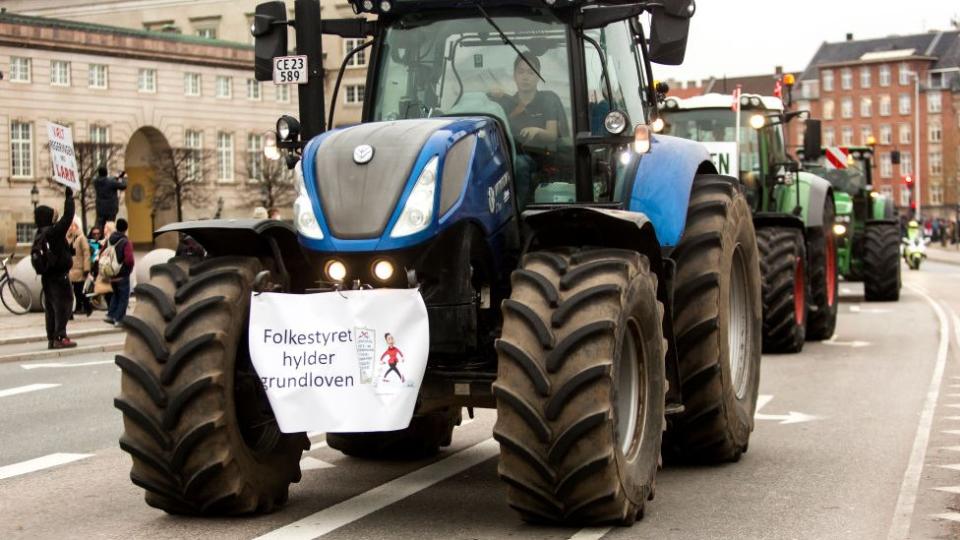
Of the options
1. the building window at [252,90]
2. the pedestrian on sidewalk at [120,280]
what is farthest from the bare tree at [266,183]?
the pedestrian on sidewalk at [120,280]

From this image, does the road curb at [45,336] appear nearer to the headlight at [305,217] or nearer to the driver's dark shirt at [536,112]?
the driver's dark shirt at [536,112]

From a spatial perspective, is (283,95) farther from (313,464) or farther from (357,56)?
(313,464)

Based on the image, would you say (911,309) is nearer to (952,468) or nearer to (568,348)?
(952,468)

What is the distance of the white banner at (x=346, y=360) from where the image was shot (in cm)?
707

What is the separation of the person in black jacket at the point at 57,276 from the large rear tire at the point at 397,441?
1180 cm

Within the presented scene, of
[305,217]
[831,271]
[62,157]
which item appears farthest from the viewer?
[62,157]

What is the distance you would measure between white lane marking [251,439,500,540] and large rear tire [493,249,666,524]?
3.08 feet

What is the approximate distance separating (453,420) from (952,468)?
9.71ft

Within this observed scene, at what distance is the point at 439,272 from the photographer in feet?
24.1

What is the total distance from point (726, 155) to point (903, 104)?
155 m

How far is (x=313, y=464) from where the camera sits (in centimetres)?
942

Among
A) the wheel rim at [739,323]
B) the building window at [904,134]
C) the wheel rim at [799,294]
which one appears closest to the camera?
the wheel rim at [739,323]

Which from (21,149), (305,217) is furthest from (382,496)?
(21,149)

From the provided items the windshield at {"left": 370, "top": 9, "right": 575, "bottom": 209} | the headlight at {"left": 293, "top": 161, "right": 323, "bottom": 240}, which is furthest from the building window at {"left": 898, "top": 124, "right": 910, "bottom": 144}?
the headlight at {"left": 293, "top": 161, "right": 323, "bottom": 240}
